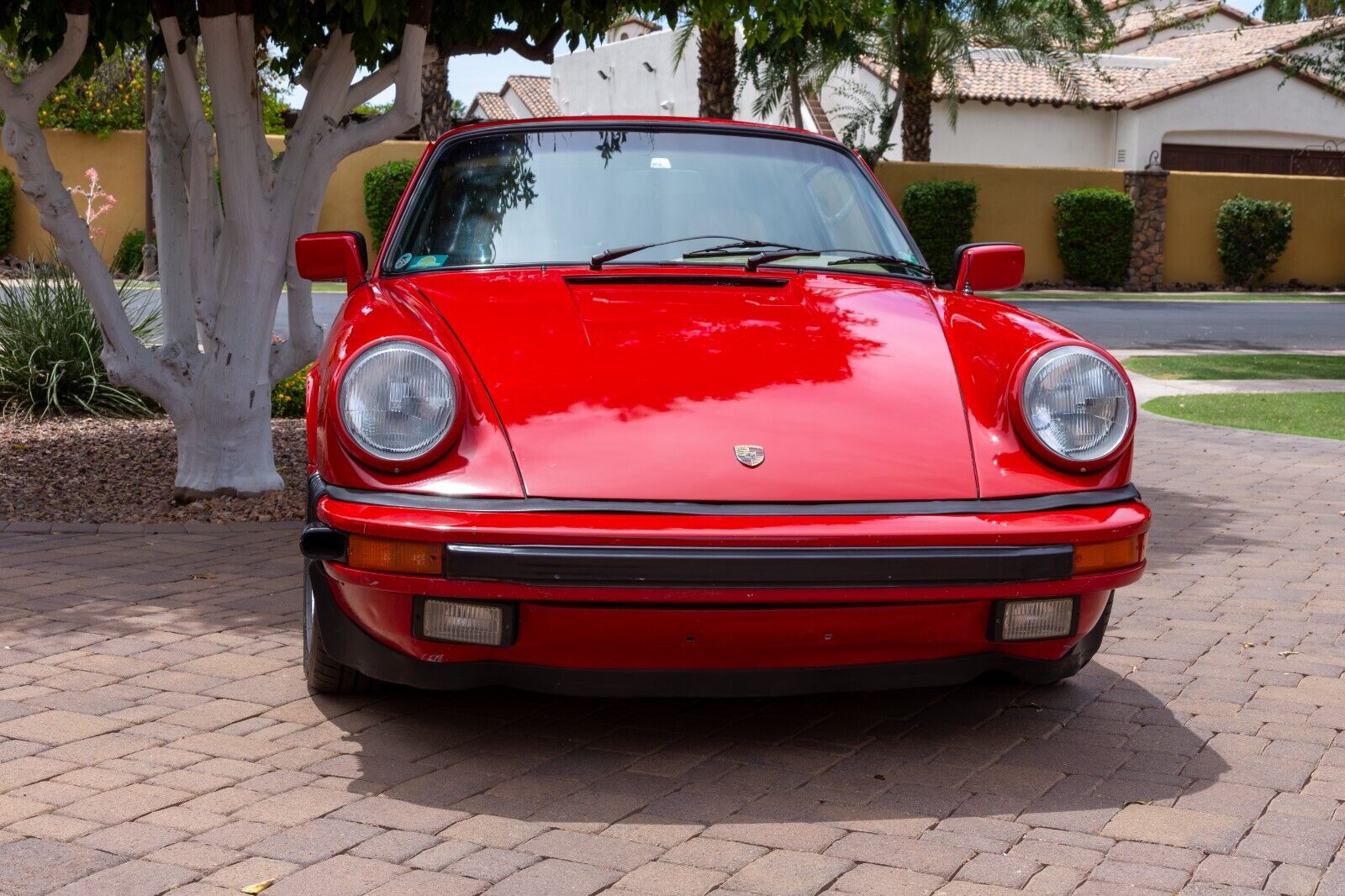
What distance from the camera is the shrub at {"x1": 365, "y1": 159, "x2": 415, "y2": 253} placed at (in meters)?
25.9

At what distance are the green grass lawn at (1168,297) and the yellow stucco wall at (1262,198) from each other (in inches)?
43.8

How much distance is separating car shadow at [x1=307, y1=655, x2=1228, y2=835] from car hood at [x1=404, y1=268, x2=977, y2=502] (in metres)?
0.67

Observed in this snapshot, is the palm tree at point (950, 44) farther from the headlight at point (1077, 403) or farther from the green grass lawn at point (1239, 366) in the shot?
the headlight at point (1077, 403)

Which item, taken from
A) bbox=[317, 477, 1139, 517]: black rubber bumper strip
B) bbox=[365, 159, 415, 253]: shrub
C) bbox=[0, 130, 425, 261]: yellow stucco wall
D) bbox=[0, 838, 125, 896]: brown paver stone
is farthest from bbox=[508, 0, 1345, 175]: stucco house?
bbox=[0, 838, 125, 896]: brown paver stone

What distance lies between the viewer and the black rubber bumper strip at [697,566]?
10.4 feet

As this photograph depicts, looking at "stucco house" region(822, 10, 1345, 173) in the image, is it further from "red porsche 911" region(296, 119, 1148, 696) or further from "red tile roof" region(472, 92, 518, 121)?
"red porsche 911" region(296, 119, 1148, 696)

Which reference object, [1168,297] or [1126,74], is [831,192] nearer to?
[1168,297]

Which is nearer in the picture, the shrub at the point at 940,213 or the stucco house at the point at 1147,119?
the shrub at the point at 940,213

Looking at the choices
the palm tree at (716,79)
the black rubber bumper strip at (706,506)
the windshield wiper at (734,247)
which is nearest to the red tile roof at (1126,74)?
the palm tree at (716,79)

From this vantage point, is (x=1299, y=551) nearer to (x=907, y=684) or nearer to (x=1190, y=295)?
(x=907, y=684)

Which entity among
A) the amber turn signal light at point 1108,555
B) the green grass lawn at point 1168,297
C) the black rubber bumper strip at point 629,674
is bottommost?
the black rubber bumper strip at point 629,674

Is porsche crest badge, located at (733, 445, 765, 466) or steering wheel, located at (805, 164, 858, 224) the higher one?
steering wheel, located at (805, 164, 858, 224)

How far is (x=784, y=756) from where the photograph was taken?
3.65 metres

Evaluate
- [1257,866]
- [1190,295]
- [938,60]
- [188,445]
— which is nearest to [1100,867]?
[1257,866]
